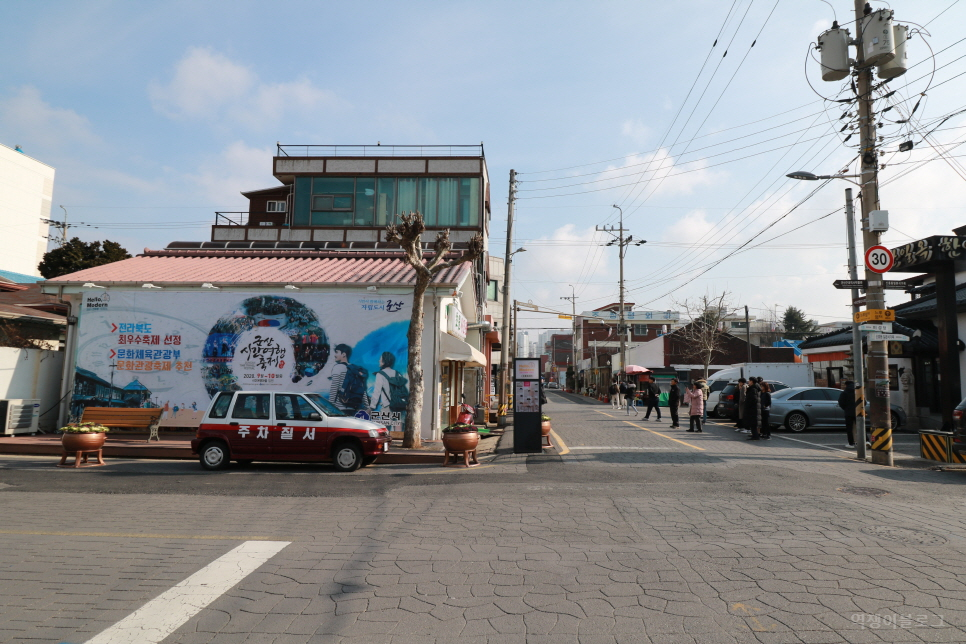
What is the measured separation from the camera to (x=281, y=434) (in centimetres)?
1205

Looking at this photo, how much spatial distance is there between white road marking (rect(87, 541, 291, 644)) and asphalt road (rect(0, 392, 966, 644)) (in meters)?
0.02

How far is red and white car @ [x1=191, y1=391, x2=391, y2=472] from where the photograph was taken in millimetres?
12047

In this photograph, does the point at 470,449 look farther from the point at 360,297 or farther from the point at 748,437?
the point at 748,437

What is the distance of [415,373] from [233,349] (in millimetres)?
6033

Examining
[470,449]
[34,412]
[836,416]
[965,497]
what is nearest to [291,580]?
[470,449]

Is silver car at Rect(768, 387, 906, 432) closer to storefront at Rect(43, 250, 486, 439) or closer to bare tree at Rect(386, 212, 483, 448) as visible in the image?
storefront at Rect(43, 250, 486, 439)

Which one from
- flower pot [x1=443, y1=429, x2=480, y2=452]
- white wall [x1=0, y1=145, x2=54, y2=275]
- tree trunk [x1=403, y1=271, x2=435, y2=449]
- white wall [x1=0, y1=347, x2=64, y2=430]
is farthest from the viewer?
white wall [x1=0, y1=145, x2=54, y2=275]

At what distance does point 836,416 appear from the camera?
19812 mm

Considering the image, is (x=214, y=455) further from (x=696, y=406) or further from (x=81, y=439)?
(x=696, y=406)

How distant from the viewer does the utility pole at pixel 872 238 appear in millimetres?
13000

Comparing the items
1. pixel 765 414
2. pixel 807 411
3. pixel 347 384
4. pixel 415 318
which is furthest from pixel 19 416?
pixel 807 411

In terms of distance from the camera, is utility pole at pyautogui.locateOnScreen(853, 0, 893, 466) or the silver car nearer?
utility pole at pyautogui.locateOnScreen(853, 0, 893, 466)

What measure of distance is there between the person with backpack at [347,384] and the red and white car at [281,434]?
466 centimetres

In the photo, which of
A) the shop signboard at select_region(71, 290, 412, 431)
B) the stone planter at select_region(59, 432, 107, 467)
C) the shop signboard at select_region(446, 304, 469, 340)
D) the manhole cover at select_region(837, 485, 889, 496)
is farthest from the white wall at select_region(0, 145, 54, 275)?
the manhole cover at select_region(837, 485, 889, 496)
